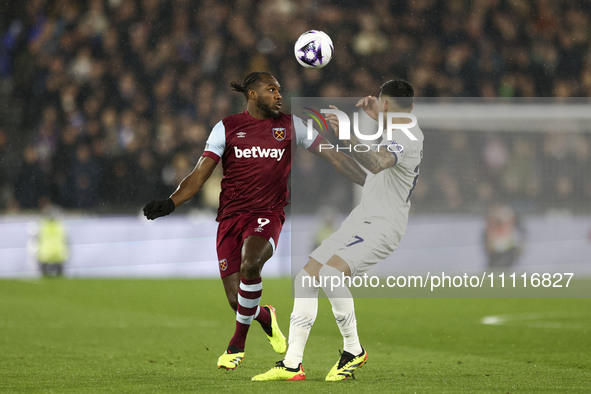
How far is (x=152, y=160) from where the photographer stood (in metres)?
17.7

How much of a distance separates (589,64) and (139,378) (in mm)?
14674

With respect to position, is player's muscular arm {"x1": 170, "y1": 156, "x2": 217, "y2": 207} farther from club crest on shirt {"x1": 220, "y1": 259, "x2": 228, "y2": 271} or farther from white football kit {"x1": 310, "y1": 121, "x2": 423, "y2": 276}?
white football kit {"x1": 310, "y1": 121, "x2": 423, "y2": 276}

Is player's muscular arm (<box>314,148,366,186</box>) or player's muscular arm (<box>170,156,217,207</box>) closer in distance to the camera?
player's muscular arm (<box>170,156,217,207</box>)

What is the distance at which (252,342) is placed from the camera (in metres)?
9.66

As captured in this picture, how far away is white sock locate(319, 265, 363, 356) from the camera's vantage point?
6.44 meters

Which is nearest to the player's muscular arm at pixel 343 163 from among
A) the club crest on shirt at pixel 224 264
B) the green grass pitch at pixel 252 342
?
the club crest on shirt at pixel 224 264

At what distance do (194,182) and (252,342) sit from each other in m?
3.11

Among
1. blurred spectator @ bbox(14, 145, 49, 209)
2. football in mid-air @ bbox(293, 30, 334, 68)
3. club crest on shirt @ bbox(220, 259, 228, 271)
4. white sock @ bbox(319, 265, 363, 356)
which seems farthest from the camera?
blurred spectator @ bbox(14, 145, 49, 209)

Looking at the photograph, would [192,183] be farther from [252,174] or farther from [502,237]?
[502,237]

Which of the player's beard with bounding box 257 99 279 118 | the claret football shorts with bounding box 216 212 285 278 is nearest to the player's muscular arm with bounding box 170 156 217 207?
the claret football shorts with bounding box 216 212 285 278

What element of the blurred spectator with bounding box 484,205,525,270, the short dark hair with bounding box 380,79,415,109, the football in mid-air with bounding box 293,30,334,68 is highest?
the football in mid-air with bounding box 293,30,334,68

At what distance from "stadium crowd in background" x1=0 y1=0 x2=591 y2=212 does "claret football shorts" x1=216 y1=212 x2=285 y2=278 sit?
9.21m

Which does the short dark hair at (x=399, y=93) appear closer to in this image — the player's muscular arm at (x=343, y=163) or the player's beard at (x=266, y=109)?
the player's muscular arm at (x=343, y=163)

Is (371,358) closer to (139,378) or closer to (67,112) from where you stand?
(139,378)
